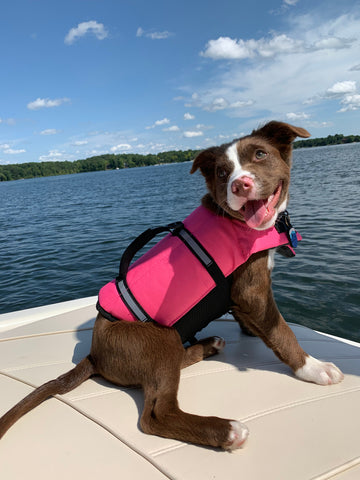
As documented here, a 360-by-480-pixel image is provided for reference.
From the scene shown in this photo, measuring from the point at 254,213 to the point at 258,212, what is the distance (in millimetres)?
28

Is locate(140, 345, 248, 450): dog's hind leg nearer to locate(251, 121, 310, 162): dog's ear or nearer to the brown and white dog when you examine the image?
the brown and white dog

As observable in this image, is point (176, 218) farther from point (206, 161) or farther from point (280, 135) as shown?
point (280, 135)

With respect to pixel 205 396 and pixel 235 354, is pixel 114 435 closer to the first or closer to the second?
pixel 205 396

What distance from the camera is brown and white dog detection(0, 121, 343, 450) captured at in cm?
207

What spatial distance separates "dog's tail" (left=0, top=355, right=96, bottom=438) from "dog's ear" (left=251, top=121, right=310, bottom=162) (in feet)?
7.09

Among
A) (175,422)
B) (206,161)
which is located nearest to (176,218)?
(206,161)

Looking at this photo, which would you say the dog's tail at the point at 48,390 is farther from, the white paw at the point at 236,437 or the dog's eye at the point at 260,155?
the dog's eye at the point at 260,155

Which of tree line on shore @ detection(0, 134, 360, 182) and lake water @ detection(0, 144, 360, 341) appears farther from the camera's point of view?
tree line on shore @ detection(0, 134, 360, 182)

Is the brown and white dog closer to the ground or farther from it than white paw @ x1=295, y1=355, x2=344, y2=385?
farther from it

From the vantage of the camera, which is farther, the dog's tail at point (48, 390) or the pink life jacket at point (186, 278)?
the pink life jacket at point (186, 278)

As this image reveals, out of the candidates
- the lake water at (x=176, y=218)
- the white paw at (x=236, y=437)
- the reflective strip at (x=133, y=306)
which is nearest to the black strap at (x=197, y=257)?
the reflective strip at (x=133, y=306)

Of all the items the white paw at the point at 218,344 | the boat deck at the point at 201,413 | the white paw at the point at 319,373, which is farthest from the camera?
the white paw at the point at 218,344

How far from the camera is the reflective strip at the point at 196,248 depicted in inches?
95.3

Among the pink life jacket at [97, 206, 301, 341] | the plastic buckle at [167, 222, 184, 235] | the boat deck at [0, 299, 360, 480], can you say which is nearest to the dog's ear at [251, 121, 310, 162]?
the pink life jacket at [97, 206, 301, 341]
